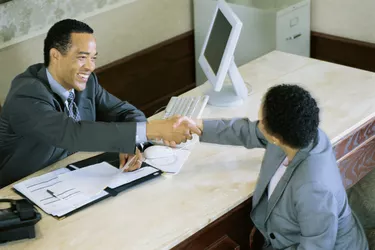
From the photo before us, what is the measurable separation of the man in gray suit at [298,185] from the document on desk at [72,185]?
414 millimetres

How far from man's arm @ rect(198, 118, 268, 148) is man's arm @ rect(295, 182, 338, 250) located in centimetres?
36

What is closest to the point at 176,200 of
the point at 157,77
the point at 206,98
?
the point at 206,98

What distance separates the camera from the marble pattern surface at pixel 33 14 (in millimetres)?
2926

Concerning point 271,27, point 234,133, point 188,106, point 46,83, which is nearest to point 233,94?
point 188,106

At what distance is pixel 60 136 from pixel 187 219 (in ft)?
1.76

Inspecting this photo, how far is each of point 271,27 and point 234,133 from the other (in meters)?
1.49

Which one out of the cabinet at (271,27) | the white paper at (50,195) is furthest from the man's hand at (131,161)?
the cabinet at (271,27)

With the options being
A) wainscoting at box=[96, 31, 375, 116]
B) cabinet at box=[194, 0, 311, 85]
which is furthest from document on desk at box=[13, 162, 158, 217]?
cabinet at box=[194, 0, 311, 85]

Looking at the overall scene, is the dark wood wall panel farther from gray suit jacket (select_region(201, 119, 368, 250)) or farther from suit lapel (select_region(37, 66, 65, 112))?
gray suit jacket (select_region(201, 119, 368, 250))

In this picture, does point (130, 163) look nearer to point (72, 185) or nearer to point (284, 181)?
point (72, 185)

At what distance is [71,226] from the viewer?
1.74 meters

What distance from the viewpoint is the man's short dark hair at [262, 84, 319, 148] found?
5.38 feet

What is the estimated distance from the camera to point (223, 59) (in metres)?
2.29

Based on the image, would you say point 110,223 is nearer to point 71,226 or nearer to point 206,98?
point 71,226
